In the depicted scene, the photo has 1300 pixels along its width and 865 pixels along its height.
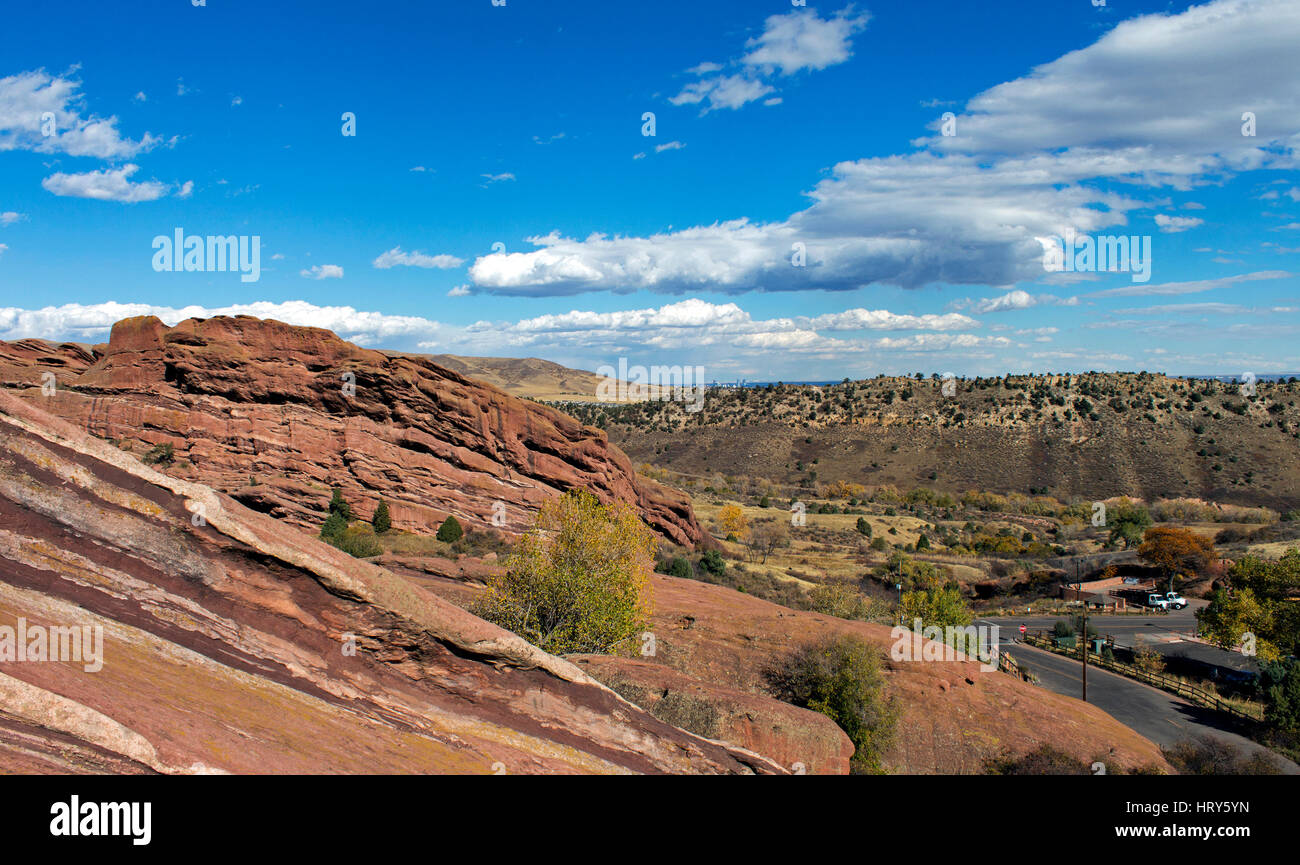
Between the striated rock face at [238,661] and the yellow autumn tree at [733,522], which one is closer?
the striated rock face at [238,661]

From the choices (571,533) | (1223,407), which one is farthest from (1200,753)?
(1223,407)

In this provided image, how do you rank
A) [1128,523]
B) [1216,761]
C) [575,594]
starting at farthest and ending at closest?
[1128,523] → [575,594] → [1216,761]

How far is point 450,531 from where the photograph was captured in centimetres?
3712

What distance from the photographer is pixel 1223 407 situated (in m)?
91.9

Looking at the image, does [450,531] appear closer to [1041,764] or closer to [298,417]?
[298,417]

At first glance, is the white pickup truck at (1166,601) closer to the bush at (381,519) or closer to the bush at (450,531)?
the bush at (450,531)

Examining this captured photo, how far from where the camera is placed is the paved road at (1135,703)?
28672 mm

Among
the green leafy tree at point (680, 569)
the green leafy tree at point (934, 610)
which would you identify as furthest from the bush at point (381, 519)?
the green leafy tree at point (934, 610)

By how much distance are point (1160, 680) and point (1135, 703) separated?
5.06 meters

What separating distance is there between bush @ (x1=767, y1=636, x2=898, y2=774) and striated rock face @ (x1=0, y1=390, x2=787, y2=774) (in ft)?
22.7

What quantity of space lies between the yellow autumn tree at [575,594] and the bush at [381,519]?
16837 mm

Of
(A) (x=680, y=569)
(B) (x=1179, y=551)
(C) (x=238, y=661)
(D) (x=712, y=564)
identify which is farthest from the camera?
(B) (x=1179, y=551)

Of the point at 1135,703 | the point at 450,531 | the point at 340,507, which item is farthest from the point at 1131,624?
the point at 340,507
